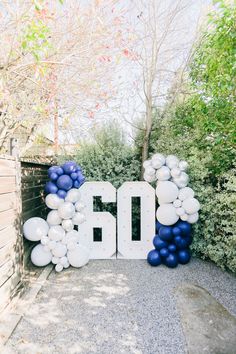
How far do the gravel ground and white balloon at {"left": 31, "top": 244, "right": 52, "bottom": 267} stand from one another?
269 mm

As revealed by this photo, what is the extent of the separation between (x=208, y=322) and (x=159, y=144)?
12.1 ft

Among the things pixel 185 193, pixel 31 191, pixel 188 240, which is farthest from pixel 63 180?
pixel 188 240

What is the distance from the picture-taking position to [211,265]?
4.39 m

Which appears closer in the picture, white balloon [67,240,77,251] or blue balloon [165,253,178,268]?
white balloon [67,240,77,251]

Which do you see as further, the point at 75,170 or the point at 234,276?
the point at 75,170

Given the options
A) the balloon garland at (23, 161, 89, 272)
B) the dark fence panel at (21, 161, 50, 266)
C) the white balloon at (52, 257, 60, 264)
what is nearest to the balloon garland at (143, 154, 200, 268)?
the balloon garland at (23, 161, 89, 272)

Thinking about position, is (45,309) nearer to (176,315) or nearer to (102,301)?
(102,301)

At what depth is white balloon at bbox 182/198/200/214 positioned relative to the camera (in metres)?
4.23

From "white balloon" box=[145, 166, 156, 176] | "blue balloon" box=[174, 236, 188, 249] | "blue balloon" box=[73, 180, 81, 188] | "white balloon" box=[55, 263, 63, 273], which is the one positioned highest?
"white balloon" box=[145, 166, 156, 176]

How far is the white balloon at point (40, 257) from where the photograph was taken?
4.07 m

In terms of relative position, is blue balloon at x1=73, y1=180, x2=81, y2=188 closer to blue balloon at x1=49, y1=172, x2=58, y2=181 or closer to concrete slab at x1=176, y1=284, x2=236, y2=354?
blue balloon at x1=49, y1=172, x2=58, y2=181

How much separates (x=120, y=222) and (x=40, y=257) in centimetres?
147

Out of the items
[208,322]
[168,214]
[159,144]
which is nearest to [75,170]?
[168,214]

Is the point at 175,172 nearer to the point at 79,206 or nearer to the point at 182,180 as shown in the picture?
the point at 182,180
